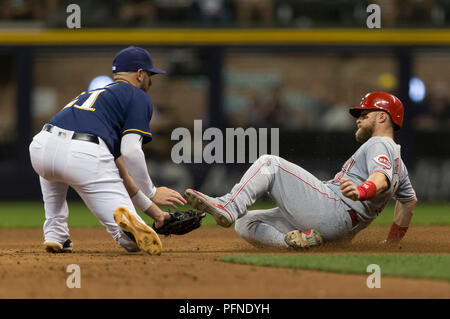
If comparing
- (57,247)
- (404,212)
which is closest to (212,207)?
(57,247)

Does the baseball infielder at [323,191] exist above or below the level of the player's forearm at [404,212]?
above

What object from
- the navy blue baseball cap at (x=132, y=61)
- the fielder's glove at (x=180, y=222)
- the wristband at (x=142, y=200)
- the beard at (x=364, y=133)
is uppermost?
the navy blue baseball cap at (x=132, y=61)

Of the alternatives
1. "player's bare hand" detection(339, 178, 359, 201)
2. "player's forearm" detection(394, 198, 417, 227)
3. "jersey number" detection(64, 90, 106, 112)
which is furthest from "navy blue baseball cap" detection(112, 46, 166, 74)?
"player's forearm" detection(394, 198, 417, 227)

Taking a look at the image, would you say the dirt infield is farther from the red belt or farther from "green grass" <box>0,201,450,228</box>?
"green grass" <box>0,201,450,228</box>

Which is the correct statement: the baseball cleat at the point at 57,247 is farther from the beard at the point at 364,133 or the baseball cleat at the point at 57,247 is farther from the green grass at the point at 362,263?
the beard at the point at 364,133

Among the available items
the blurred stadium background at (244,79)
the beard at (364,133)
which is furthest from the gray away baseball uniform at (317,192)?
the blurred stadium background at (244,79)
